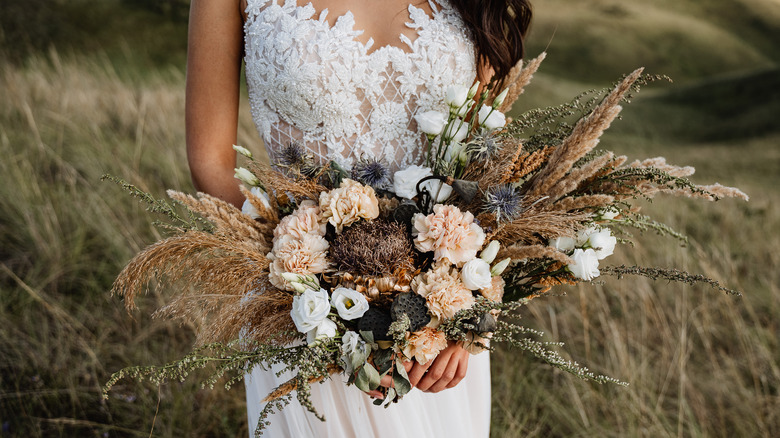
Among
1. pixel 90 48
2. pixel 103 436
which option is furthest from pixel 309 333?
pixel 90 48

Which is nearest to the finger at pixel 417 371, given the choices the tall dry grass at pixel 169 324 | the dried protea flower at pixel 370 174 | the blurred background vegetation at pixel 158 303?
the dried protea flower at pixel 370 174

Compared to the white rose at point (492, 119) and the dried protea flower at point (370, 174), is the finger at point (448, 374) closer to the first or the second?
the dried protea flower at point (370, 174)

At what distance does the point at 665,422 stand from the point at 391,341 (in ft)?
7.02

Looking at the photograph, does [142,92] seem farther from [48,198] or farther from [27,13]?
[27,13]

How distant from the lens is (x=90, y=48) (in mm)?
7598

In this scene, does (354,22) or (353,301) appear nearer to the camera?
(353,301)

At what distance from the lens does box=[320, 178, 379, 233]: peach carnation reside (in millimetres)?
1282

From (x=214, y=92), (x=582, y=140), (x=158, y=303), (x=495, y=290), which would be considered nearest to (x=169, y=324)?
(x=158, y=303)

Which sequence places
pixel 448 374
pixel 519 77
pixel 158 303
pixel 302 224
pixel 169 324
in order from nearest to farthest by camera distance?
pixel 302 224 → pixel 448 374 → pixel 519 77 → pixel 169 324 → pixel 158 303

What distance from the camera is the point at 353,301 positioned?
1.25m

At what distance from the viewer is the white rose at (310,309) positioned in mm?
1168

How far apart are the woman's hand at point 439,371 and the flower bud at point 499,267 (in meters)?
0.20

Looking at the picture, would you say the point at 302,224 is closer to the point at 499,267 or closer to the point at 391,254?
the point at 391,254

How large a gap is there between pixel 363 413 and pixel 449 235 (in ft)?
2.31
